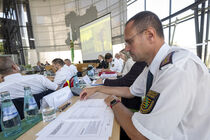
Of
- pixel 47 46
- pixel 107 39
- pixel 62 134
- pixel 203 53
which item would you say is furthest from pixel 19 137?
pixel 47 46

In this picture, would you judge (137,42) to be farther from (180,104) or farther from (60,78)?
(60,78)

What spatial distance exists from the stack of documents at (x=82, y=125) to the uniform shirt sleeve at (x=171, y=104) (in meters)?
0.21

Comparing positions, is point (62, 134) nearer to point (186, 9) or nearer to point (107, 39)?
point (186, 9)

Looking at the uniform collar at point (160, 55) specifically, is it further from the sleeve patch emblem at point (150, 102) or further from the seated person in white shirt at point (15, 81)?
the seated person in white shirt at point (15, 81)

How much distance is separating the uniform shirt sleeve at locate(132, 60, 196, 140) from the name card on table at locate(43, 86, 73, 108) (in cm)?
64

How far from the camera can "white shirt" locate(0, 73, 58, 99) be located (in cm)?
111

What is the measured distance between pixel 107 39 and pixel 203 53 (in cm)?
329

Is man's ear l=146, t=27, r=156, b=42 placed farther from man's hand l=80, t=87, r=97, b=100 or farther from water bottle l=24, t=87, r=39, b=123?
water bottle l=24, t=87, r=39, b=123

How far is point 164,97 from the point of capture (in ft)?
1.40

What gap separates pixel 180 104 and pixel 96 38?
519cm

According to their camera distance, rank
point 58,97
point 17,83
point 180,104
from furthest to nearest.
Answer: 1. point 17,83
2. point 58,97
3. point 180,104

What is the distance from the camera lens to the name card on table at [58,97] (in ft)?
2.48

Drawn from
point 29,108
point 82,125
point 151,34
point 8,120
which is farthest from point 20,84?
point 151,34

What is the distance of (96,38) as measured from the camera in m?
5.27
